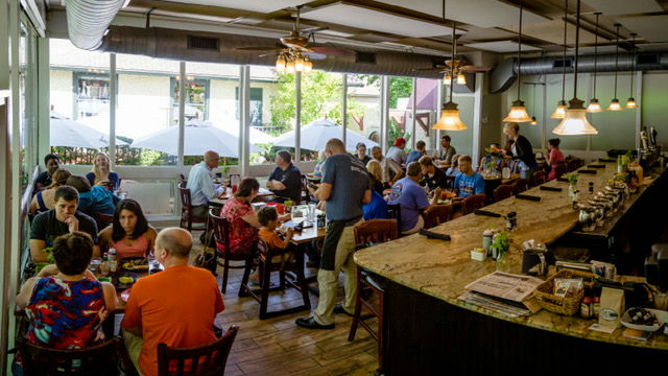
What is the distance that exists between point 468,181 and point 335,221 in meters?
3.06

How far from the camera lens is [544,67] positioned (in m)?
12.5

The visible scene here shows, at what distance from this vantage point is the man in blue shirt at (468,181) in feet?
24.4

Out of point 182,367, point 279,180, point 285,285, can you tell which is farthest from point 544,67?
point 182,367

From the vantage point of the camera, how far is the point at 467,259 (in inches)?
144

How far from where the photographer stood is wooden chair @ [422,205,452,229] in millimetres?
5391

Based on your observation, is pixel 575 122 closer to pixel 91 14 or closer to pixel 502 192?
pixel 502 192

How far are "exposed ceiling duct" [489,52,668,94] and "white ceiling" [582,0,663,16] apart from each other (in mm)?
4582

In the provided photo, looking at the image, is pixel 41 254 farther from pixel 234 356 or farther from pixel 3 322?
pixel 234 356

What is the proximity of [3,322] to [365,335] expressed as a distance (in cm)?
276

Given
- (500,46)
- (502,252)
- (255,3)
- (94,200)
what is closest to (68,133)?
(94,200)

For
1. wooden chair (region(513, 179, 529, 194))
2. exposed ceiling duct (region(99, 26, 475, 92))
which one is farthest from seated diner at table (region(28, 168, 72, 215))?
wooden chair (region(513, 179, 529, 194))

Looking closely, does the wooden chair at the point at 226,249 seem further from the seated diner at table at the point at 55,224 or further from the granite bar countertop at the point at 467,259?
the granite bar countertop at the point at 467,259

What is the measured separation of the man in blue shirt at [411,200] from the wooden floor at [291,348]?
1.40 meters

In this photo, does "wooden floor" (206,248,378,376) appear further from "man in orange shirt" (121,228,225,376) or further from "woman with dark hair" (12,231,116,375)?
"woman with dark hair" (12,231,116,375)
